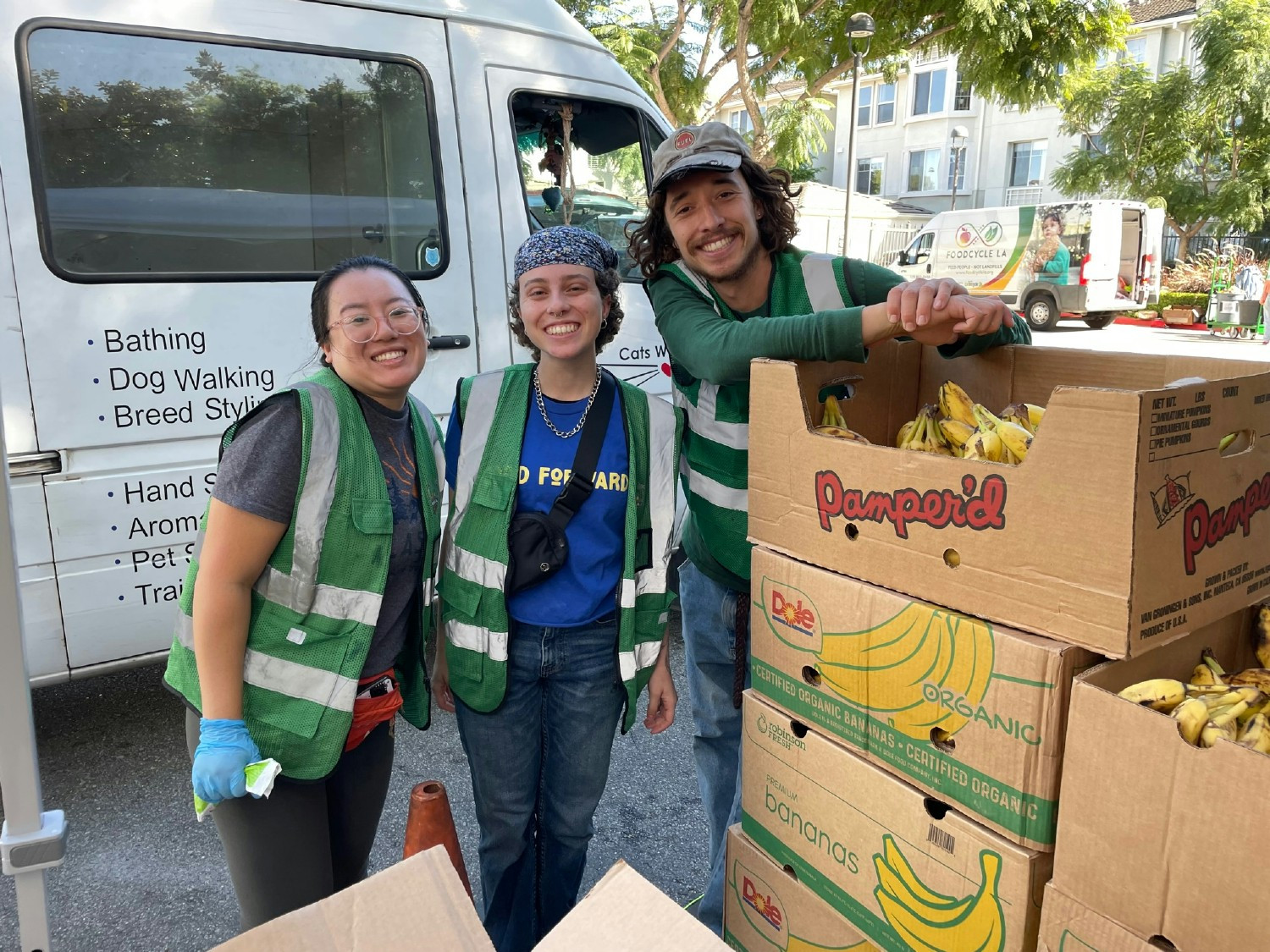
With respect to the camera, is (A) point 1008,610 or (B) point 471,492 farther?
→ (B) point 471,492

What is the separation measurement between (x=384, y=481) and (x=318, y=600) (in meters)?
0.27

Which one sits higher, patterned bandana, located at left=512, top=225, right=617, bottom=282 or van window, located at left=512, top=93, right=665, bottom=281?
van window, located at left=512, top=93, right=665, bottom=281

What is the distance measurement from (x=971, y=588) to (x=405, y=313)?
47.9 inches

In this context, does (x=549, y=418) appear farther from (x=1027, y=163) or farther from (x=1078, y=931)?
(x=1027, y=163)

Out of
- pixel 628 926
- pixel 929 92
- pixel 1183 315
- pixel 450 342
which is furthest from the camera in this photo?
pixel 929 92

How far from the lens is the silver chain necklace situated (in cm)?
201

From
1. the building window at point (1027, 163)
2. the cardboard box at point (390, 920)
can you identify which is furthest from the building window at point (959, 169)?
the cardboard box at point (390, 920)

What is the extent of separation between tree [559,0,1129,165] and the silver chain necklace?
11.2m

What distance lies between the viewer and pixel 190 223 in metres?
3.22

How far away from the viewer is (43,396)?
2951 millimetres

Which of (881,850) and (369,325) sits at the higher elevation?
(369,325)

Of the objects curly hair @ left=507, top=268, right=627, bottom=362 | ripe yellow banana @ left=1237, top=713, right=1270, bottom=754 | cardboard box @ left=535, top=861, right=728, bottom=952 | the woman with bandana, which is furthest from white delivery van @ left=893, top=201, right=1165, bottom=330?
cardboard box @ left=535, top=861, right=728, bottom=952

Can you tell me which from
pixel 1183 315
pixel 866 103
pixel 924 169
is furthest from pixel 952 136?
pixel 1183 315

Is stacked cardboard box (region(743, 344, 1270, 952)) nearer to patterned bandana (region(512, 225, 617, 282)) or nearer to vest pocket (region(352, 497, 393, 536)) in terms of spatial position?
patterned bandana (region(512, 225, 617, 282))
